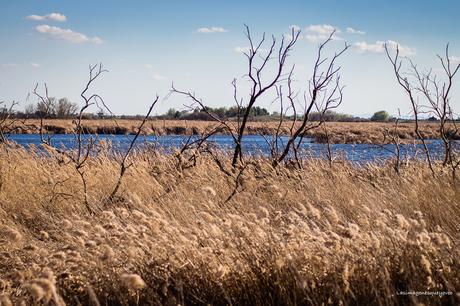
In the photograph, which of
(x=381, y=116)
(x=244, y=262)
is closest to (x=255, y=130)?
(x=244, y=262)

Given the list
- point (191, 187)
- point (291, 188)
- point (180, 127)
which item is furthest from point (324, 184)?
point (180, 127)

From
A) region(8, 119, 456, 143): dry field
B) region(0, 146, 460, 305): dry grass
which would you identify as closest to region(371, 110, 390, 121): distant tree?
region(8, 119, 456, 143): dry field

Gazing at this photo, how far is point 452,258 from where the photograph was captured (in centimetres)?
332

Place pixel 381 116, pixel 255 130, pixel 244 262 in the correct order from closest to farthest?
pixel 244 262, pixel 255 130, pixel 381 116

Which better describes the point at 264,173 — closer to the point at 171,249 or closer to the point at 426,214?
the point at 426,214

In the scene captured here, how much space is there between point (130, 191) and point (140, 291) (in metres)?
3.58

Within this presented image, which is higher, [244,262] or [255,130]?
[255,130]

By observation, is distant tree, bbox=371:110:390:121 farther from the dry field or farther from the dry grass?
the dry grass

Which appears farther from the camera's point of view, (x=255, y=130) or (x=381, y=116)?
(x=381, y=116)

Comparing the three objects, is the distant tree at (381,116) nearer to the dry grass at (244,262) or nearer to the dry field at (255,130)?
the dry field at (255,130)

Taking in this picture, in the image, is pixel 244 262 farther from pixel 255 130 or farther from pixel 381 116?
pixel 381 116

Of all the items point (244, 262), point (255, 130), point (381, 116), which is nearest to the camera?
point (244, 262)

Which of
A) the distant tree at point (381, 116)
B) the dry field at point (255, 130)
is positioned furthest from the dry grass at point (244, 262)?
the distant tree at point (381, 116)

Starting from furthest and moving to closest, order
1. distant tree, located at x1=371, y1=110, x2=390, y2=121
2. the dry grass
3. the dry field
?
distant tree, located at x1=371, y1=110, x2=390, y2=121 → the dry field → the dry grass
